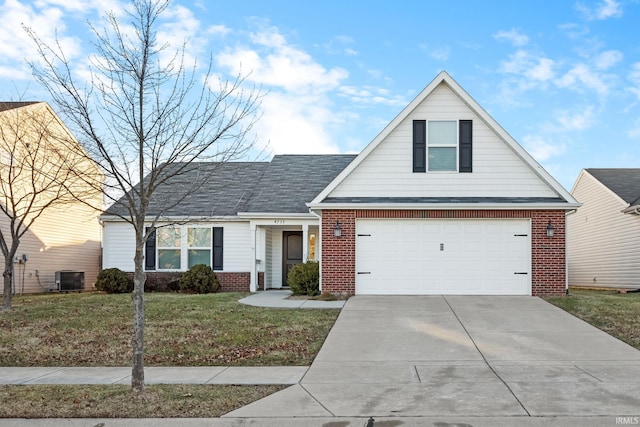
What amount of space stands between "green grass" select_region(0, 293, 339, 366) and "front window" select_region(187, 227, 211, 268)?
5667 mm

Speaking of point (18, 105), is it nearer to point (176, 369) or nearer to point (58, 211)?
point (58, 211)

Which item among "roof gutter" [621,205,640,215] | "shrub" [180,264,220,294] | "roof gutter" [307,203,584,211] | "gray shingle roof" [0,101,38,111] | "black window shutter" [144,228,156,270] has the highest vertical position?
"gray shingle roof" [0,101,38,111]

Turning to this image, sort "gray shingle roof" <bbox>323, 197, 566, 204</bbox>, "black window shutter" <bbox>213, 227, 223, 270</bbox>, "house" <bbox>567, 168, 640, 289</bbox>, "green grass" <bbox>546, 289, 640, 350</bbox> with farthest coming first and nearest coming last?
"house" <bbox>567, 168, 640, 289</bbox>
"black window shutter" <bbox>213, 227, 223, 270</bbox>
"gray shingle roof" <bbox>323, 197, 566, 204</bbox>
"green grass" <bbox>546, 289, 640, 350</bbox>

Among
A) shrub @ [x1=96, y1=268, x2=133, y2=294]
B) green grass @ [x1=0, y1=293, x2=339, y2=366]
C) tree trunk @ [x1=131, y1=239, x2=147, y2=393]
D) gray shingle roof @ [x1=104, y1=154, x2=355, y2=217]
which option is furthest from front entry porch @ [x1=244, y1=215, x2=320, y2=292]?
tree trunk @ [x1=131, y1=239, x2=147, y2=393]

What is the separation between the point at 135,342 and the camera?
7.99m

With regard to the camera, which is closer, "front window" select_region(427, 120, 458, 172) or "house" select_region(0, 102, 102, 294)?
"front window" select_region(427, 120, 458, 172)

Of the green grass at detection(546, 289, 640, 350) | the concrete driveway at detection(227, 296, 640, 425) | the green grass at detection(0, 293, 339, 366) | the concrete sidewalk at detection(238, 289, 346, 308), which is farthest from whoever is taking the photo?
the concrete sidewalk at detection(238, 289, 346, 308)

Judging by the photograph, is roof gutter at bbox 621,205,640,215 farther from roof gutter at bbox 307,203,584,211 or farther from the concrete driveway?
the concrete driveway

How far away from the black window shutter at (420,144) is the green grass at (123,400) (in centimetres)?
1037

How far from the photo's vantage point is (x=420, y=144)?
1739 centimetres

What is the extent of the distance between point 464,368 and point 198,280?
40.4ft

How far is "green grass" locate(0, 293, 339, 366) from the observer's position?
34.6ft

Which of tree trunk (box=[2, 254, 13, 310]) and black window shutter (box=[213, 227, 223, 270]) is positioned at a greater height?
black window shutter (box=[213, 227, 223, 270])

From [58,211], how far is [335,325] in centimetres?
1583
